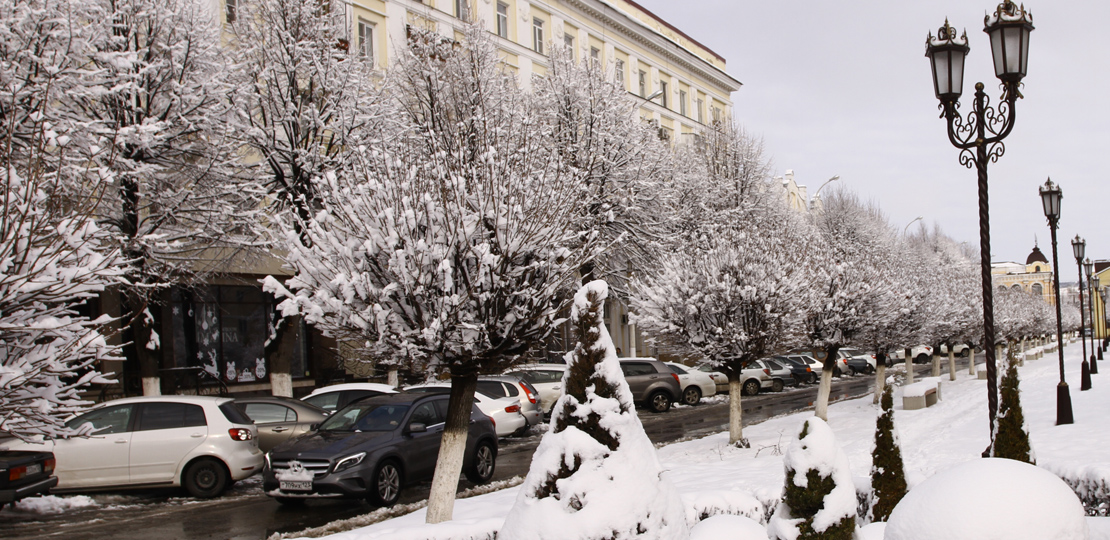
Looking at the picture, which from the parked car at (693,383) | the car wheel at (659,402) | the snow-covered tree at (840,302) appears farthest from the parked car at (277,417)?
the parked car at (693,383)

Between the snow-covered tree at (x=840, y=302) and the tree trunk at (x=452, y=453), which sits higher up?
the snow-covered tree at (x=840, y=302)

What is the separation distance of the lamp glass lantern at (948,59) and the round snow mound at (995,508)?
6.75m

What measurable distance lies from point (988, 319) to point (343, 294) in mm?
6777

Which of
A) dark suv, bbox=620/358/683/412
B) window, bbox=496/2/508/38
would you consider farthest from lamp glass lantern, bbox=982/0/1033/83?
window, bbox=496/2/508/38

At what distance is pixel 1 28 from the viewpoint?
43.3ft

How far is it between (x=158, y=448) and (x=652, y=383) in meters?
15.4

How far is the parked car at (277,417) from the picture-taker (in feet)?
47.8

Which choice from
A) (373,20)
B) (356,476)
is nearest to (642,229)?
(373,20)

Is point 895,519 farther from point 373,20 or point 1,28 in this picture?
point 373,20

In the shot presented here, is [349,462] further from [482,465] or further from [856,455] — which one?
[856,455]

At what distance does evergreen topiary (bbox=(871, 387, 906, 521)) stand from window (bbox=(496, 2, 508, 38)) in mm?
29777

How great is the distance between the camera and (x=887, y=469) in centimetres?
748

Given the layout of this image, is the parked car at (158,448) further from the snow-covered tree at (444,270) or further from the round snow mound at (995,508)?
the round snow mound at (995,508)

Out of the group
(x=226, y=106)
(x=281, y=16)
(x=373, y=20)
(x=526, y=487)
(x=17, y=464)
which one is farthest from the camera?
(x=373, y=20)
